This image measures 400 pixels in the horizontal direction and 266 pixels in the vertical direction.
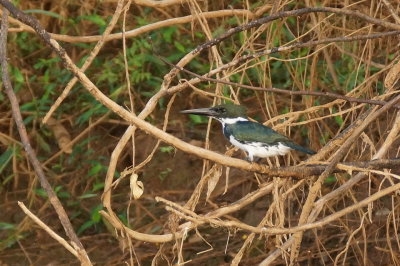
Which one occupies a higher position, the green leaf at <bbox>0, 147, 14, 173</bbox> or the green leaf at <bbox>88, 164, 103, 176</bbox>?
the green leaf at <bbox>0, 147, 14, 173</bbox>

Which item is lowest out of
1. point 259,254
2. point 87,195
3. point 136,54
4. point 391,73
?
point 259,254

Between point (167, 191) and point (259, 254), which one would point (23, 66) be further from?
point (259, 254)

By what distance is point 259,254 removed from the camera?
5.56 metres

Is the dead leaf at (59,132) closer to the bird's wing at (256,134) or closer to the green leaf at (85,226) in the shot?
the green leaf at (85,226)

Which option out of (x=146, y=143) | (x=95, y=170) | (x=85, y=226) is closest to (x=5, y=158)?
(x=95, y=170)

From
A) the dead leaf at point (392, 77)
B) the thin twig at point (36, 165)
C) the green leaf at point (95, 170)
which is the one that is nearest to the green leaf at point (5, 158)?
the green leaf at point (95, 170)

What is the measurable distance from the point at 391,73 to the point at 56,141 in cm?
297

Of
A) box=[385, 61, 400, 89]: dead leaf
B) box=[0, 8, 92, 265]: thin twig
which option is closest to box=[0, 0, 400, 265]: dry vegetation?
box=[385, 61, 400, 89]: dead leaf

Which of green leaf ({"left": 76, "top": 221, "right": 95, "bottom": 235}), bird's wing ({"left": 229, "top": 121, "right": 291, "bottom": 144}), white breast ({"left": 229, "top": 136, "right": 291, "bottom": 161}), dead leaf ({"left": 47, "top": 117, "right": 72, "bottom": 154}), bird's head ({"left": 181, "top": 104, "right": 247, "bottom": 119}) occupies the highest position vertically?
bird's head ({"left": 181, "top": 104, "right": 247, "bottom": 119})

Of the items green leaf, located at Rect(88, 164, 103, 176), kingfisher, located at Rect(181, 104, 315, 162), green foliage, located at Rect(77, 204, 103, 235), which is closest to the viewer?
kingfisher, located at Rect(181, 104, 315, 162)

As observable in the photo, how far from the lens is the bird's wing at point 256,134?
11.5ft

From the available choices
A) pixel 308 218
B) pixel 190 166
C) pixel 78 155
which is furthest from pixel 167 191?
pixel 308 218

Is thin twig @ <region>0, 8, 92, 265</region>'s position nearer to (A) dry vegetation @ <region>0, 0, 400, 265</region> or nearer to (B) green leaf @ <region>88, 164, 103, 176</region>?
(A) dry vegetation @ <region>0, 0, 400, 265</region>

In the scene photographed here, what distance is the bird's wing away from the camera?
351 cm
